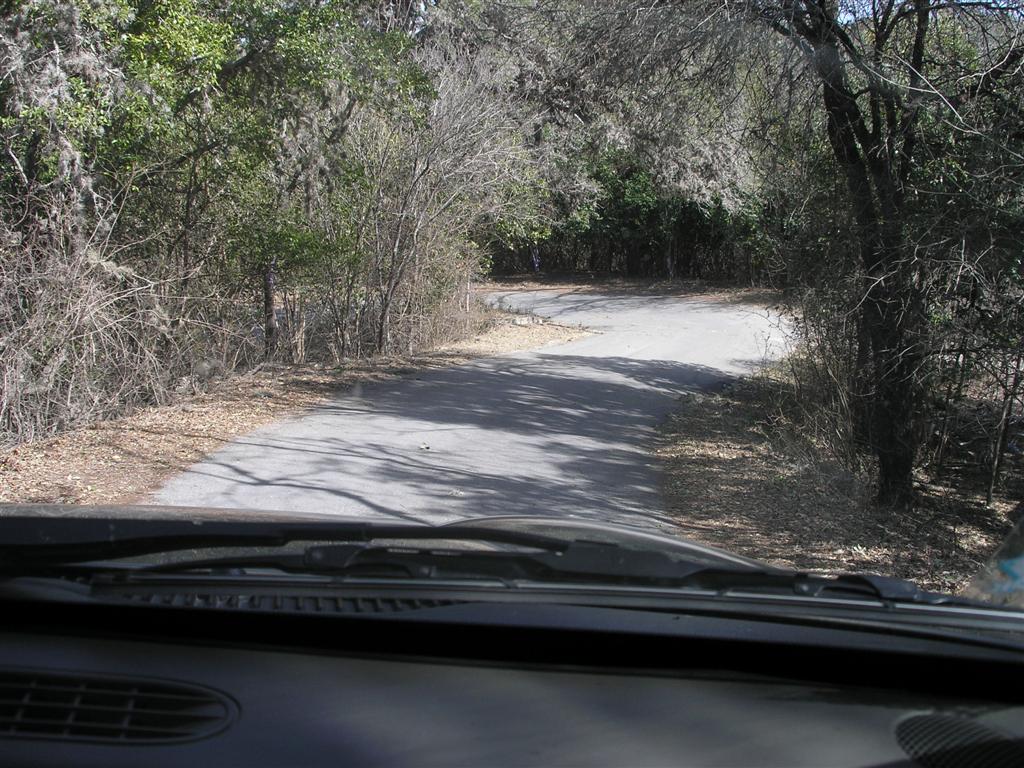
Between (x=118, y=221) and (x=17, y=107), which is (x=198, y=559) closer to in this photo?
(x=17, y=107)

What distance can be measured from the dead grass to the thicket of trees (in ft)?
1.75

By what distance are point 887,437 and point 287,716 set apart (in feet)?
29.2

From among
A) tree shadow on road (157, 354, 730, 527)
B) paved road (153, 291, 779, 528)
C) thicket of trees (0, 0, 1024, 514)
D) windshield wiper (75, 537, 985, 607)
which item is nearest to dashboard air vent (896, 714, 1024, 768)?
windshield wiper (75, 537, 985, 607)

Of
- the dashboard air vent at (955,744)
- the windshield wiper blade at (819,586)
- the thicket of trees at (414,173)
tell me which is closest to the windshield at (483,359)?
the thicket of trees at (414,173)

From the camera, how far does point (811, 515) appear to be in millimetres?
9047

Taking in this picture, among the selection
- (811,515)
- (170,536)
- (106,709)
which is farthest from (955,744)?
(811,515)

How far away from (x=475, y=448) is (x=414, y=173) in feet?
27.3

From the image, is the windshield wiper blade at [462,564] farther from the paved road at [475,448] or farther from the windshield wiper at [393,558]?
the paved road at [475,448]

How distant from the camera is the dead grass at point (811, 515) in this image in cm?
791

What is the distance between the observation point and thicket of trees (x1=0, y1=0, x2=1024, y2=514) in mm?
8844

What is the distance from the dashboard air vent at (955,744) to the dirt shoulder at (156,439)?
283 inches

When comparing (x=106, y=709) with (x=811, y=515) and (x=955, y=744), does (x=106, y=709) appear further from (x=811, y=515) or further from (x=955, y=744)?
(x=811, y=515)

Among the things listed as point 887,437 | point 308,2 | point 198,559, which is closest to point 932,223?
point 887,437

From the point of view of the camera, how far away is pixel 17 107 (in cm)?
1034
